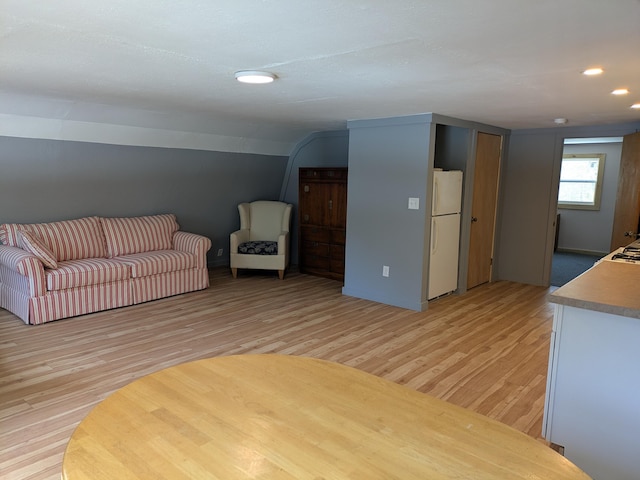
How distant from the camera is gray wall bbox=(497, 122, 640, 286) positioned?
18.9 feet

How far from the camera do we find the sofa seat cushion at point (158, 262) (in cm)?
475

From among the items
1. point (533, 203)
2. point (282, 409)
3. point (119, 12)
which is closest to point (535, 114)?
point (533, 203)

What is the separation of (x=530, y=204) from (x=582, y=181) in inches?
130

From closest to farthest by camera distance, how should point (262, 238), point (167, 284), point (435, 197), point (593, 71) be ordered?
1. point (593, 71)
2. point (435, 197)
3. point (167, 284)
4. point (262, 238)

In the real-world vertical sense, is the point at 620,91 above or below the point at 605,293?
above

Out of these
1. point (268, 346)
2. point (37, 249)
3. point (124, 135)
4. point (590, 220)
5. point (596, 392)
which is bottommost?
point (268, 346)

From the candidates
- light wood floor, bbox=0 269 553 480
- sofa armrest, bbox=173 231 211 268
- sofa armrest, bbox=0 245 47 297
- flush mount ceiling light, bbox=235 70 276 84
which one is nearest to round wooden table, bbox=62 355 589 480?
light wood floor, bbox=0 269 553 480

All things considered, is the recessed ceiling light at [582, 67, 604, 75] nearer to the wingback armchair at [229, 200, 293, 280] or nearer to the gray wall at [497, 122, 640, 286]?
the gray wall at [497, 122, 640, 286]

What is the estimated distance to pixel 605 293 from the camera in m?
2.20

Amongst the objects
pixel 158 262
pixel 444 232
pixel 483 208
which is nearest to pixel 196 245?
pixel 158 262

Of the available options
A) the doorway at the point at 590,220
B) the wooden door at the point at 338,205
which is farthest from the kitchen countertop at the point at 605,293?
the doorway at the point at 590,220

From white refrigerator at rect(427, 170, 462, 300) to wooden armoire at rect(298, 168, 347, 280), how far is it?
4.46ft

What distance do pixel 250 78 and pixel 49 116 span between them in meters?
2.67

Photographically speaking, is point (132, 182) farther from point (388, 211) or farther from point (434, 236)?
point (434, 236)
